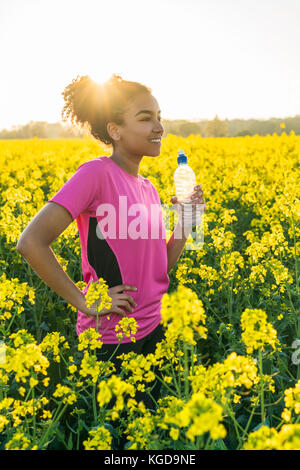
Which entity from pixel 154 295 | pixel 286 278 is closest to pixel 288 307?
pixel 286 278

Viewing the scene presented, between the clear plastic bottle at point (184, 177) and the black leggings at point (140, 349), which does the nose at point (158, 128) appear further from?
the black leggings at point (140, 349)

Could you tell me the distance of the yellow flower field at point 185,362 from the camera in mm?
1314

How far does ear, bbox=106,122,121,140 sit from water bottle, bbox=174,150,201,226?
1.29 ft

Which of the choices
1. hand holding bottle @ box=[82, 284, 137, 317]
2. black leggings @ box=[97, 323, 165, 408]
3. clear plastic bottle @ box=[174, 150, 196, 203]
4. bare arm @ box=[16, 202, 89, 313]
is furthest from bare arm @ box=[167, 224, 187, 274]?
bare arm @ box=[16, 202, 89, 313]

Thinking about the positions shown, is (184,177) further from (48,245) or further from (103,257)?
(48,245)

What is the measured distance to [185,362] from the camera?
1.35 meters

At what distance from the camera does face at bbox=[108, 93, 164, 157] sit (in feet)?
7.34

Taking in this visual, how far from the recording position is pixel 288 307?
276cm

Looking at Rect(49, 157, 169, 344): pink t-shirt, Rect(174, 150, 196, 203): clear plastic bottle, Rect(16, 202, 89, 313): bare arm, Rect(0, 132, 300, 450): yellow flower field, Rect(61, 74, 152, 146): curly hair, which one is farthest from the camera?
Rect(174, 150, 196, 203): clear plastic bottle

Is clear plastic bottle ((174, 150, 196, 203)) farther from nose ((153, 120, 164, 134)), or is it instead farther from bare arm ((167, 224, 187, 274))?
nose ((153, 120, 164, 134))

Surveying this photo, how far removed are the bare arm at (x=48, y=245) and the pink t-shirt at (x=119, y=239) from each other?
143 millimetres

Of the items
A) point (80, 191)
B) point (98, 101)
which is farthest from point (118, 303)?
point (98, 101)

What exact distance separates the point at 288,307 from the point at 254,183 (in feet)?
10.4

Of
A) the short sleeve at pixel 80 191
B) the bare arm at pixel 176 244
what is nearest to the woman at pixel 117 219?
the short sleeve at pixel 80 191
